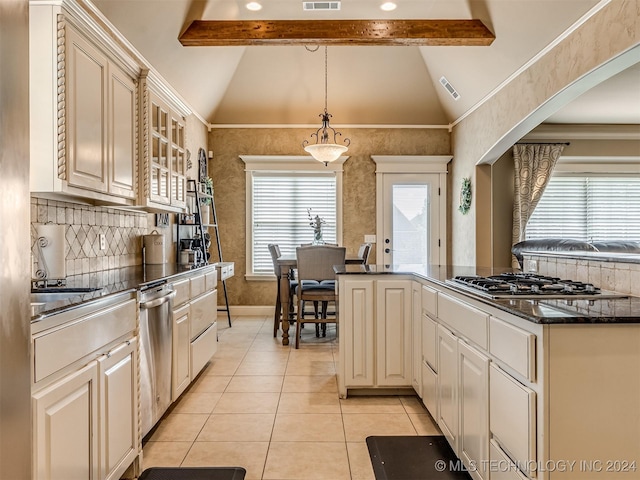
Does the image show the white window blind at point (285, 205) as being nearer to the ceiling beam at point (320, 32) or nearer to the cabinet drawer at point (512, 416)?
the ceiling beam at point (320, 32)

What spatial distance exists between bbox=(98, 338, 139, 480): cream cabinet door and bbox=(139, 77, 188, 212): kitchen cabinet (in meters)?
1.36

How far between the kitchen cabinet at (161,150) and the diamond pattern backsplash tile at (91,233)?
0.32m

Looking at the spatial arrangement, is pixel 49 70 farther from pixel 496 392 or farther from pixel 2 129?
pixel 496 392

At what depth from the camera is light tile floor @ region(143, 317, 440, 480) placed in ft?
7.45

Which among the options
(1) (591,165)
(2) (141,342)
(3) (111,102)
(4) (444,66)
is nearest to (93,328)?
(2) (141,342)

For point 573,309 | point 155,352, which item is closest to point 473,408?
point 573,309

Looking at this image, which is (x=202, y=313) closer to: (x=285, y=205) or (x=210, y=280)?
(x=210, y=280)

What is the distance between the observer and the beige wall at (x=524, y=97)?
2.75m

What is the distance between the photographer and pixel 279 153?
6277 mm

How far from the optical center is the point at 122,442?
6.50 ft

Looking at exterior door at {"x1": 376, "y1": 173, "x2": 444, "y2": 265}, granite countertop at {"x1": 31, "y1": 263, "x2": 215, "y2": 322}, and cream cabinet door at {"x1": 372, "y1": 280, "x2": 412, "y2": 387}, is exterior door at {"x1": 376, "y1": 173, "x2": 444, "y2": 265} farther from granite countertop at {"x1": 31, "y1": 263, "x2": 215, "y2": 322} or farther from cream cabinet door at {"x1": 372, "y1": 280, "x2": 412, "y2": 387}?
granite countertop at {"x1": 31, "y1": 263, "x2": 215, "y2": 322}

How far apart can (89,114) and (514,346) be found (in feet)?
7.61

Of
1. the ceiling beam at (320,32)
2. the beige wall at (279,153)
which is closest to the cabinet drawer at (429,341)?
the ceiling beam at (320,32)

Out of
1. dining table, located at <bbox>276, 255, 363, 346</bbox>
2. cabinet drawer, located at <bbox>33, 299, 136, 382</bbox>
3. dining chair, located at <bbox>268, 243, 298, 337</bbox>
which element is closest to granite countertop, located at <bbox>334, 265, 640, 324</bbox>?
cabinet drawer, located at <bbox>33, 299, 136, 382</bbox>
